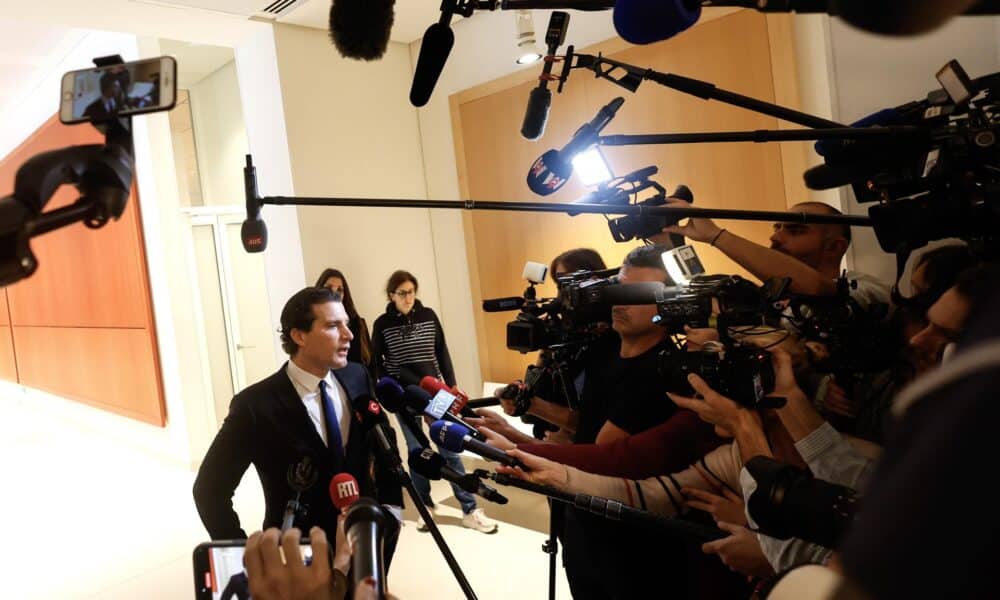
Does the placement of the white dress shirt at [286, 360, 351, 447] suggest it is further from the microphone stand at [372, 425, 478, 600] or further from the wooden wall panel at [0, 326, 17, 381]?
the wooden wall panel at [0, 326, 17, 381]

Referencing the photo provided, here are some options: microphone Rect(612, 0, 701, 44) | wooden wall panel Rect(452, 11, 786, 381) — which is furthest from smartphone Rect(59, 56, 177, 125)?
wooden wall panel Rect(452, 11, 786, 381)

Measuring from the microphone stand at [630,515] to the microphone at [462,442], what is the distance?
49 mm

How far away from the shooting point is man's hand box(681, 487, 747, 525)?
1339mm

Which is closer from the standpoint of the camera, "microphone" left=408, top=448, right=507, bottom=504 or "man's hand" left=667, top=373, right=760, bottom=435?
"man's hand" left=667, top=373, right=760, bottom=435

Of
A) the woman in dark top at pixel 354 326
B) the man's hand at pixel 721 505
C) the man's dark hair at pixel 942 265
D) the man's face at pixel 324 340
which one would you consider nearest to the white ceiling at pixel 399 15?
the woman in dark top at pixel 354 326

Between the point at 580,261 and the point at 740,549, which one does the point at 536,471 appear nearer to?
the point at 740,549

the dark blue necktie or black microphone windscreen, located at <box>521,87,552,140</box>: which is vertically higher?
black microphone windscreen, located at <box>521,87,552,140</box>

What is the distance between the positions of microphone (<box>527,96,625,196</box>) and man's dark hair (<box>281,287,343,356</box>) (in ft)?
3.29

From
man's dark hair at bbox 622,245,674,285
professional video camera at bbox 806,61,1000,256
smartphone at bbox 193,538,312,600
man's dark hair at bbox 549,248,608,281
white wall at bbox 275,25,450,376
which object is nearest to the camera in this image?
professional video camera at bbox 806,61,1000,256

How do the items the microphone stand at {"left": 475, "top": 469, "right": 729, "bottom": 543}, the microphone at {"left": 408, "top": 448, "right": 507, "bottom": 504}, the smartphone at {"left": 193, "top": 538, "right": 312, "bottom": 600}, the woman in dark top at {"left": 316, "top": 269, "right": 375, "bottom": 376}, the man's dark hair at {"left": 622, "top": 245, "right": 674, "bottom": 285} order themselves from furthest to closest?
the woman in dark top at {"left": 316, "top": 269, "right": 375, "bottom": 376} → the man's dark hair at {"left": 622, "top": 245, "right": 674, "bottom": 285} → the microphone at {"left": 408, "top": 448, "right": 507, "bottom": 504} → the microphone stand at {"left": 475, "top": 469, "right": 729, "bottom": 543} → the smartphone at {"left": 193, "top": 538, "right": 312, "bottom": 600}

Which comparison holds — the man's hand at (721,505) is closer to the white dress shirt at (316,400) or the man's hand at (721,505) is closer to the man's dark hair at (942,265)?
the man's dark hair at (942,265)

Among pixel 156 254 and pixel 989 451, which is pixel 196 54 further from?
pixel 989 451

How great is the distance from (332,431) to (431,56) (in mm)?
1289

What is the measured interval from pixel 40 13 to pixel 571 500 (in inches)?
160
